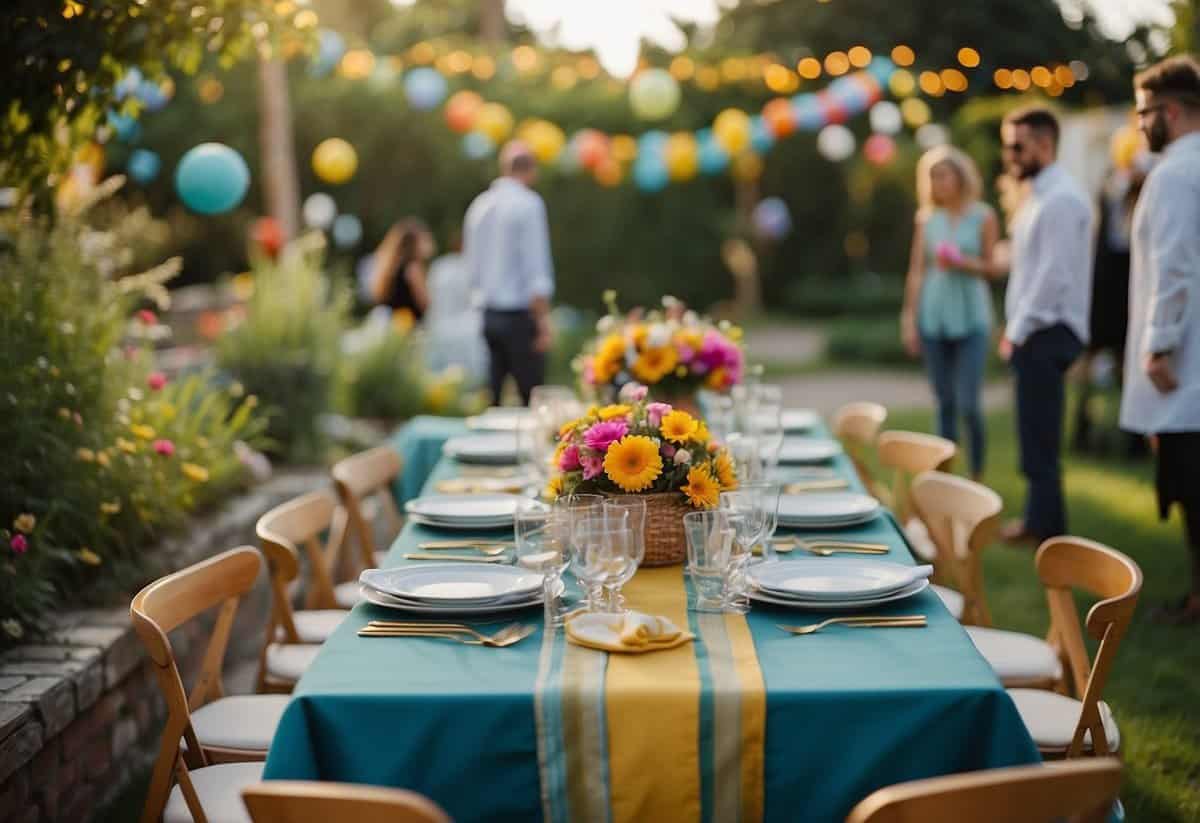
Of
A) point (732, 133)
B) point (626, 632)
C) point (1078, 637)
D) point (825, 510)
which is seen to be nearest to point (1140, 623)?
point (1078, 637)

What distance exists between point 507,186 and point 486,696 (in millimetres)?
5185

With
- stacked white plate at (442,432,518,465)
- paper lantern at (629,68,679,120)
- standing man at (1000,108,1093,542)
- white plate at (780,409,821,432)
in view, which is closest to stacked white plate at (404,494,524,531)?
stacked white plate at (442,432,518,465)

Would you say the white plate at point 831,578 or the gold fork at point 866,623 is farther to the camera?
the white plate at point 831,578

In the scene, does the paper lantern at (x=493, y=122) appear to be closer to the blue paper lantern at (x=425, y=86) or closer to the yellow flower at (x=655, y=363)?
the blue paper lantern at (x=425, y=86)

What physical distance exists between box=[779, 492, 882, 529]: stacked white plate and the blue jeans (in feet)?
10.7

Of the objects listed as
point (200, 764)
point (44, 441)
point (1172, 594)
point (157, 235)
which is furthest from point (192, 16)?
point (157, 235)

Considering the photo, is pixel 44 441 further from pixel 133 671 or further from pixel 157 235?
pixel 157 235

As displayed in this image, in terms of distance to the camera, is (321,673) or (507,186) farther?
(507,186)

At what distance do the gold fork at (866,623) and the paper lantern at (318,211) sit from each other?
11216 millimetres

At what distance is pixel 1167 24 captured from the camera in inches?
225

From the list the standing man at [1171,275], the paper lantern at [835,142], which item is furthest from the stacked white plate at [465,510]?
Result: the paper lantern at [835,142]

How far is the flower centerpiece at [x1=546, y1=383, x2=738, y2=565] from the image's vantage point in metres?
2.58

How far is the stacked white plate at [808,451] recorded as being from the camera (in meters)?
3.80

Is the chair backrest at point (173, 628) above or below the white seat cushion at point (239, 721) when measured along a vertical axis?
above
